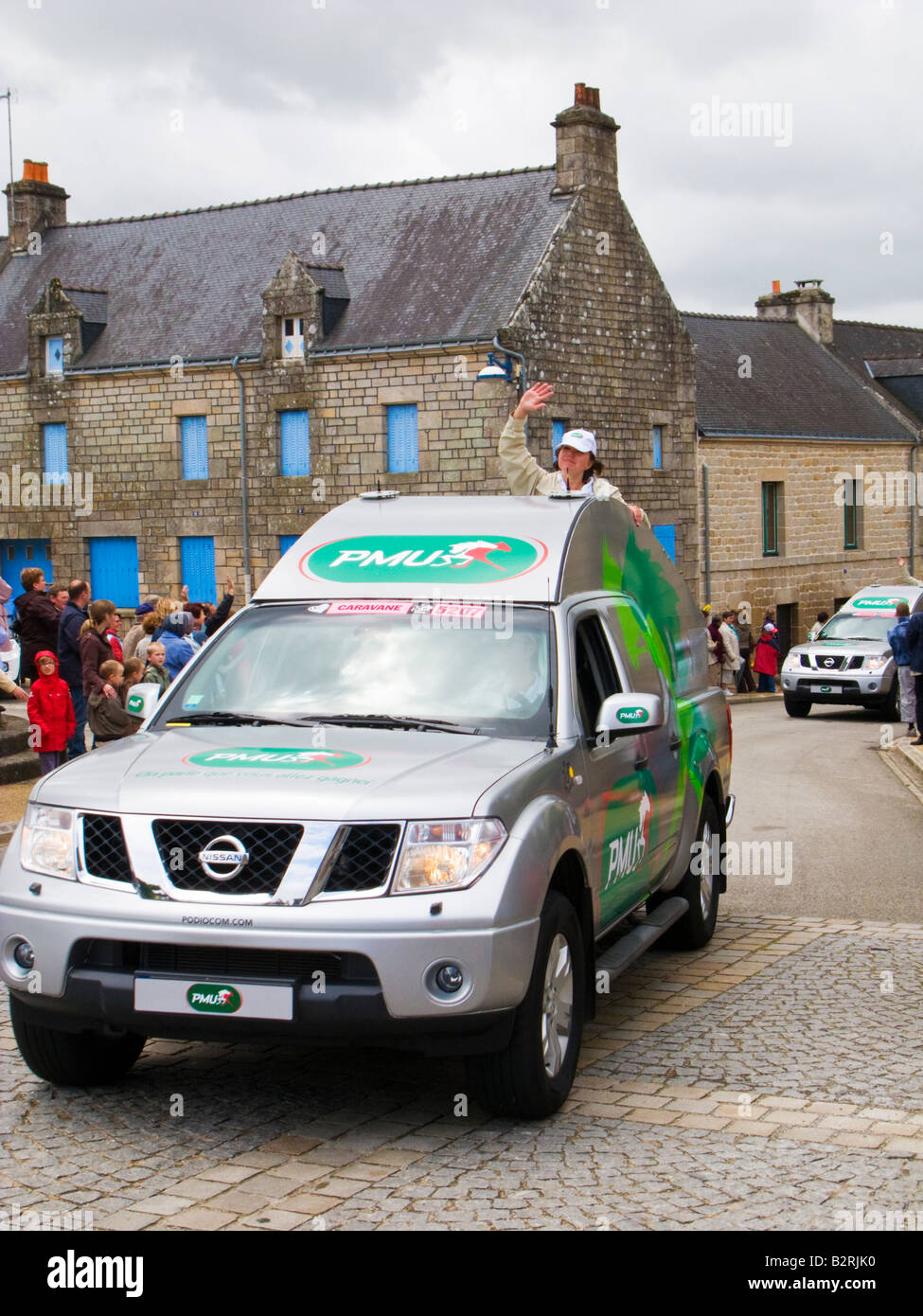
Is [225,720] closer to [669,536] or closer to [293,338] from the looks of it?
[293,338]

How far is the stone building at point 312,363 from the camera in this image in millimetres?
34281

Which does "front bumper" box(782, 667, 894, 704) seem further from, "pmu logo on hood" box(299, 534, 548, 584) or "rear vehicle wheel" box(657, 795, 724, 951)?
"pmu logo on hood" box(299, 534, 548, 584)

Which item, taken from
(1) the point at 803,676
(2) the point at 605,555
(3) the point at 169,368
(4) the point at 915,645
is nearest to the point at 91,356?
(3) the point at 169,368

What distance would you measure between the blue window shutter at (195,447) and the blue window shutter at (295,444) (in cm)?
234

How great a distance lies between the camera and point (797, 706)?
25.5 m

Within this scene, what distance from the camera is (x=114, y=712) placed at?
1152 cm

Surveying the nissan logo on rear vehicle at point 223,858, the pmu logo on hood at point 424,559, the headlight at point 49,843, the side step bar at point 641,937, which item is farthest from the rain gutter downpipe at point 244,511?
the nissan logo on rear vehicle at point 223,858

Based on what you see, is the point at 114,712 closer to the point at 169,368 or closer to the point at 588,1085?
the point at 588,1085

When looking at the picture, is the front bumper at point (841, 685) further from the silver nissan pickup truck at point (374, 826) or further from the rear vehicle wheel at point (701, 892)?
the silver nissan pickup truck at point (374, 826)

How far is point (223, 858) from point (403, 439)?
30349 mm

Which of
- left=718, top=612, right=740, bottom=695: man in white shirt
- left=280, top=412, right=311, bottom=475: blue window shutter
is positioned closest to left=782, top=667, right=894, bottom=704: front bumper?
left=718, top=612, right=740, bottom=695: man in white shirt

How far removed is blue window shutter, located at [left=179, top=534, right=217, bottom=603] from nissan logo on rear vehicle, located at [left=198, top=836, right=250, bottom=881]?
3359 cm

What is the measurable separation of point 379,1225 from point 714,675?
2954 centimetres

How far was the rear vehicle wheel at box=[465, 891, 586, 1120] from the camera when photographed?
523 cm
